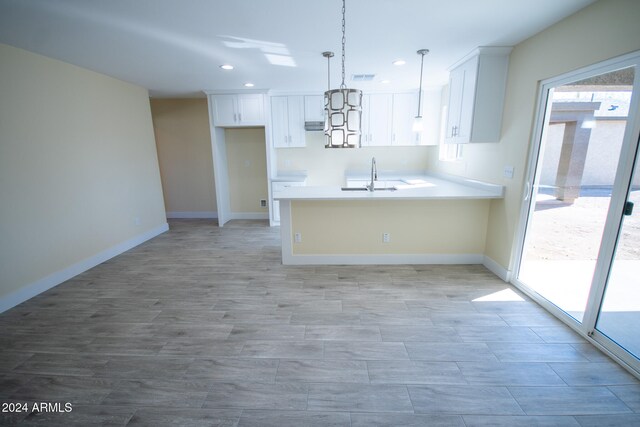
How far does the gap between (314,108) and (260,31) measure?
2.74 metres

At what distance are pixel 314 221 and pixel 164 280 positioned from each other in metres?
1.92

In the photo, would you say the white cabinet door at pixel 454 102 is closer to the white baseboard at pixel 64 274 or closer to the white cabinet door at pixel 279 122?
the white cabinet door at pixel 279 122

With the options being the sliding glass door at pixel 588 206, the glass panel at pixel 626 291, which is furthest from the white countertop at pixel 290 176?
the glass panel at pixel 626 291

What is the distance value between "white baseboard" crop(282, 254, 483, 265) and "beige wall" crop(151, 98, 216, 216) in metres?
3.26

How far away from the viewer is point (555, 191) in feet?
8.85

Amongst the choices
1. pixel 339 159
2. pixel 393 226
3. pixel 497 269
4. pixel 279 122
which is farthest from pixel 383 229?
pixel 279 122

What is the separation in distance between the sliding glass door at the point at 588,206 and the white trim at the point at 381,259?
0.68 metres

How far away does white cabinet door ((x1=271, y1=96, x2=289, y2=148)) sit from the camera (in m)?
5.18

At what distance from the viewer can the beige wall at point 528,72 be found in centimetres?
194

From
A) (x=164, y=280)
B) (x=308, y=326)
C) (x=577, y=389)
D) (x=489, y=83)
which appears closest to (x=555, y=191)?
(x=489, y=83)

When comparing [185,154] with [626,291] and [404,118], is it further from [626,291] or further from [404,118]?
[626,291]

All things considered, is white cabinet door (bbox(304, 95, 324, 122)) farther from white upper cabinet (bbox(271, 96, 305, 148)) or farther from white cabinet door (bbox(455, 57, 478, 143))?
white cabinet door (bbox(455, 57, 478, 143))

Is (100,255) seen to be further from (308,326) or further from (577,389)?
(577,389)

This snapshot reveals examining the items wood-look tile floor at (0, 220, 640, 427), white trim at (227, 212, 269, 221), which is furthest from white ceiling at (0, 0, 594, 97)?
Answer: white trim at (227, 212, 269, 221)
